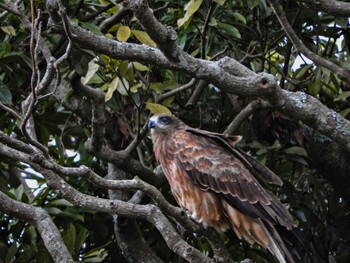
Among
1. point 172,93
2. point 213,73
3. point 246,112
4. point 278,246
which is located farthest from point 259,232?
point 213,73

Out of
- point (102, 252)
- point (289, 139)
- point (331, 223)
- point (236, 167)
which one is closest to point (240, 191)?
point (236, 167)

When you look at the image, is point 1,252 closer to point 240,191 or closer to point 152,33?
point 240,191

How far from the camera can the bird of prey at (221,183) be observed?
5.61 meters

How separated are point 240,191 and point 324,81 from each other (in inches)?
59.7

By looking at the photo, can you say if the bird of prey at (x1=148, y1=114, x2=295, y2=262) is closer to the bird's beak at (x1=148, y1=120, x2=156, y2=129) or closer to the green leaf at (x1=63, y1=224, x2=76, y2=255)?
the bird's beak at (x1=148, y1=120, x2=156, y2=129)

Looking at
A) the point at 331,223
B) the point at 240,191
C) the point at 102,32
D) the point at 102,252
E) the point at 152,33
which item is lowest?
the point at 102,252

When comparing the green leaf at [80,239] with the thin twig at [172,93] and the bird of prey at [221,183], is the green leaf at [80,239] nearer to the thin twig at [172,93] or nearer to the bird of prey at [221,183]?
the bird of prey at [221,183]

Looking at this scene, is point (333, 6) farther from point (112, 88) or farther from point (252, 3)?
point (112, 88)

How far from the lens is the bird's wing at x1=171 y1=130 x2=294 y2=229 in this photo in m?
5.64

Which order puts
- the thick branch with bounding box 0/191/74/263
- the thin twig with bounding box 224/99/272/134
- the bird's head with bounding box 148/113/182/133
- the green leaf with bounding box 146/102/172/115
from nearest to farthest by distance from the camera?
the thick branch with bounding box 0/191/74/263
the green leaf with bounding box 146/102/172/115
the thin twig with bounding box 224/99/272/134
the bird's head with bounding box 148/113/182/133

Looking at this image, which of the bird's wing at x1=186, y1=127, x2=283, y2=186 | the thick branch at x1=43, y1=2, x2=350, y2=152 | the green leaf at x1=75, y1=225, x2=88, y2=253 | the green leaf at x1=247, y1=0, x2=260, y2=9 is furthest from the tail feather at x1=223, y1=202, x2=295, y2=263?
the green leaf at x1=247, y1=0, x2=260, y2=9

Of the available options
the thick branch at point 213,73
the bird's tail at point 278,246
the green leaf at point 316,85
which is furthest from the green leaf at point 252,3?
the bird's tail at point 278,246

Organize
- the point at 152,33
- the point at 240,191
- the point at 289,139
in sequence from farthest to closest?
the point at 289,139
the point at 240,191
the point at 152,33

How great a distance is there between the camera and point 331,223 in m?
6.58
